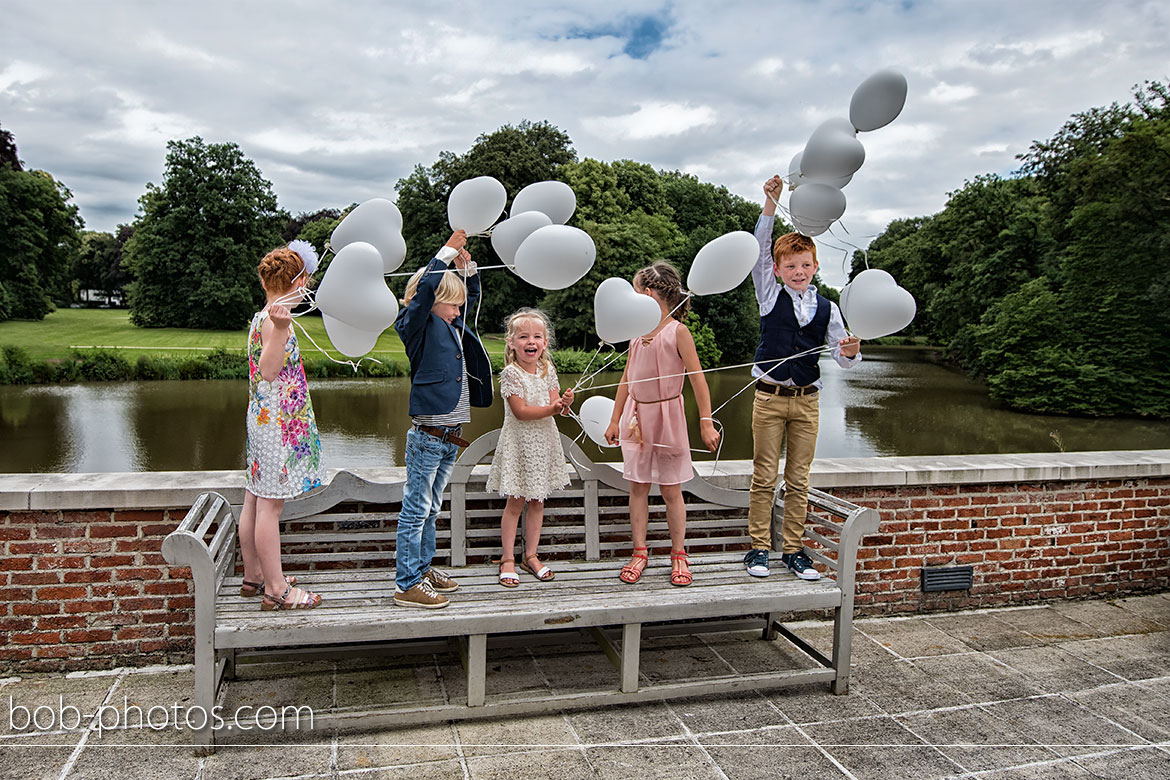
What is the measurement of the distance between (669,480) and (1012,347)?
25.1 m

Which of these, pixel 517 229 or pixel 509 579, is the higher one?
pixel 517 229

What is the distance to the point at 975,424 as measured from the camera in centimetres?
2134

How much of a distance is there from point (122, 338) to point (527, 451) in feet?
112

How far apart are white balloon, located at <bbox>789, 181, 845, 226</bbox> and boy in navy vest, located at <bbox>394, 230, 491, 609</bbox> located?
4.53 feet

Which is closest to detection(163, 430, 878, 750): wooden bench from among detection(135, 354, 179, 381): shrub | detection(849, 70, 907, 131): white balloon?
detection(849, 70, 907, 131): white balloon

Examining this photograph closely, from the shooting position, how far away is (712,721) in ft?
10.2

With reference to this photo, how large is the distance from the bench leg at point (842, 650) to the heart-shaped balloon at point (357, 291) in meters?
2.20

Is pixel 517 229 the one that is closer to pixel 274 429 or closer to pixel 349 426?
pixel 274 429

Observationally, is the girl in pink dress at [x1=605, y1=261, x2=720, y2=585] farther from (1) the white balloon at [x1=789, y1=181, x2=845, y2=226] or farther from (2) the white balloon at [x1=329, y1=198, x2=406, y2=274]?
(2) the white balloon at [x1=329, y1=198, x2=406, y2=274]

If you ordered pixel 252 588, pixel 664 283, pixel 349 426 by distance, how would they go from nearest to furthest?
pixel 252 588, pixel 664 283, pixel 349 426

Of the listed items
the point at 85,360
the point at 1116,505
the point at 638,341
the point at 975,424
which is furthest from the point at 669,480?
the point at 85,360

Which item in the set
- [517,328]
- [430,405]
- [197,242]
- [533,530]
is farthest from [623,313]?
[197,242]

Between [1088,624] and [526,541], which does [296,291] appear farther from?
[1088,624]

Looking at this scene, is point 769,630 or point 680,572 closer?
point 680,572
